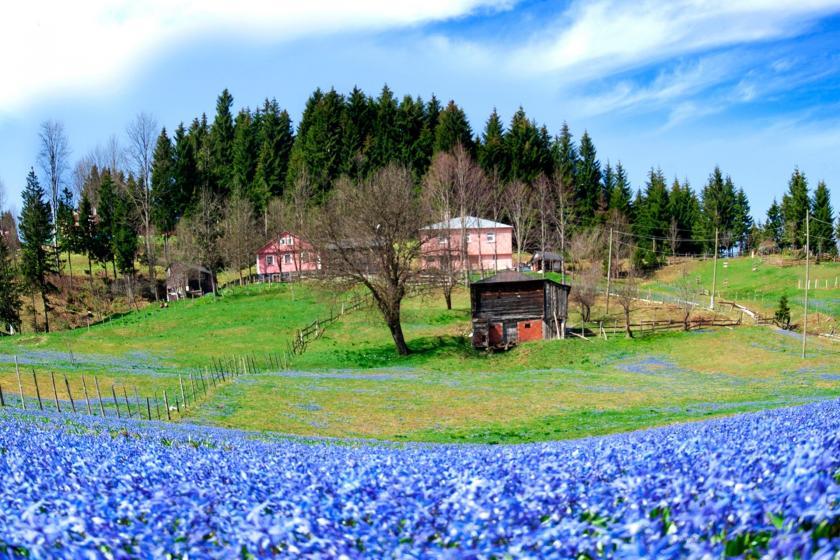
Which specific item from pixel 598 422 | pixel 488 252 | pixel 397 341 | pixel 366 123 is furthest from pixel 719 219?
pixel 598 422

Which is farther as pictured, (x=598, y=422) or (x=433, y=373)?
(x=433, y=373)

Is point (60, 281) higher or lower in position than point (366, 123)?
lower

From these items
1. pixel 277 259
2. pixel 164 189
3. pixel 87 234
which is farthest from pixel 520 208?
pixel 87 234

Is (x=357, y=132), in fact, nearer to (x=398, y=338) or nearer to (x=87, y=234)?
(x=87, y=234)

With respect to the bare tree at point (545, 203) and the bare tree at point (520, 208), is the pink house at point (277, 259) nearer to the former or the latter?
the bare tree at point (520, 208)

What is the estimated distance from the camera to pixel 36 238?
73.9 m

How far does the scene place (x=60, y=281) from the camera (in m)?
83.8

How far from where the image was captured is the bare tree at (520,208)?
90000 mm

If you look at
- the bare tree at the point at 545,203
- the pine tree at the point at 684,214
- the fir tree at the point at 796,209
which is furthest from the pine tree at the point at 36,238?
the fir tree at the point at 796,209

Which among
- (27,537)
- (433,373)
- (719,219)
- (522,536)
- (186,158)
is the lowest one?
(433,373)

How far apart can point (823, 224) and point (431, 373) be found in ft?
277

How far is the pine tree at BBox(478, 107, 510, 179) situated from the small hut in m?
50.2

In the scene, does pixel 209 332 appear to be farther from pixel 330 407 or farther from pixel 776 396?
pixel 776 396

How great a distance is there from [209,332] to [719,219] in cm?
9600
